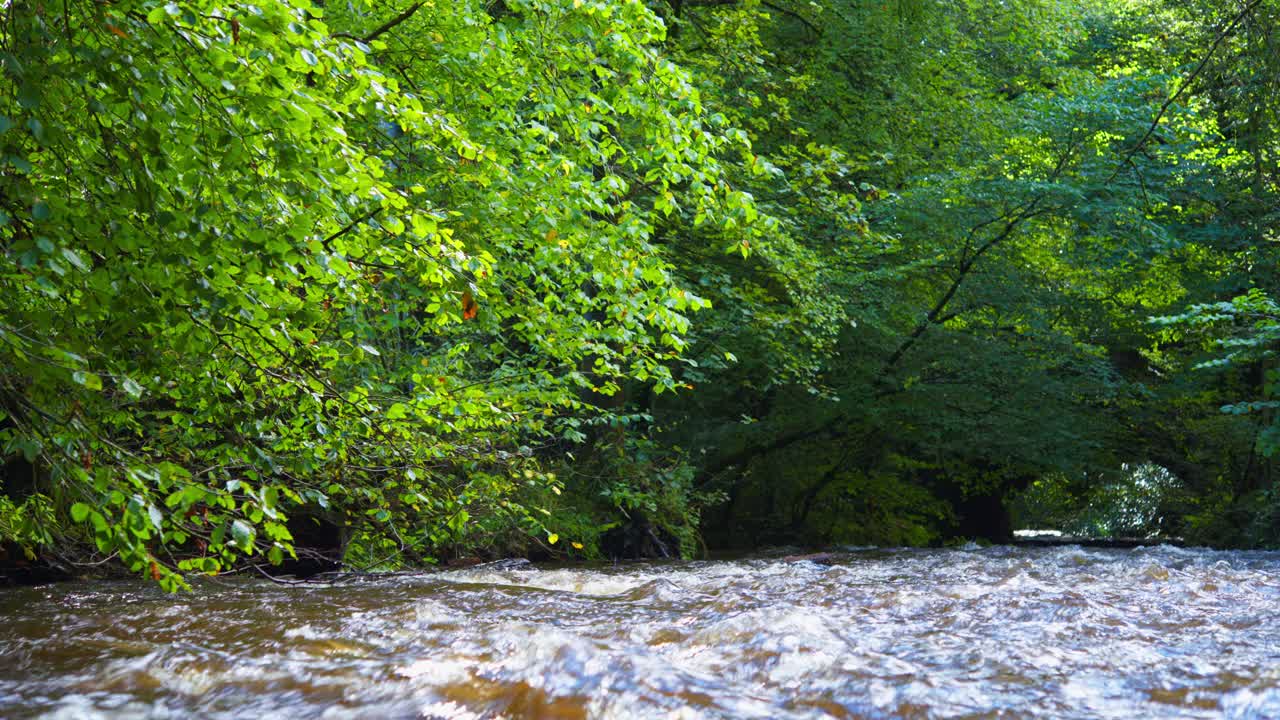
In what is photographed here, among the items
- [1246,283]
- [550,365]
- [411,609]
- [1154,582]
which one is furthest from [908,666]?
[1246,283]

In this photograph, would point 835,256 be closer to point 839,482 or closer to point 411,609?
point 839,482

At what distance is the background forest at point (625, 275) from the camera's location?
3797 mm

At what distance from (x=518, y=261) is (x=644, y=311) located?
1.51m

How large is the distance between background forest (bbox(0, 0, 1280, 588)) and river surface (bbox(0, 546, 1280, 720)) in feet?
1.53

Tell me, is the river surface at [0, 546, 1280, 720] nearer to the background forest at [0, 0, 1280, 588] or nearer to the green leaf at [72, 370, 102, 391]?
the background forest at [0, 0, 1280, 588]

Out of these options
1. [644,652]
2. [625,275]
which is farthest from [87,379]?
[625,275]

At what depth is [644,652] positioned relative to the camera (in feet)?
15.3

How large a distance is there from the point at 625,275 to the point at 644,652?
3.27 m

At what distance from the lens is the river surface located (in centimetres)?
375

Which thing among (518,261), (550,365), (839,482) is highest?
(518,261)

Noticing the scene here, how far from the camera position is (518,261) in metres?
8.64

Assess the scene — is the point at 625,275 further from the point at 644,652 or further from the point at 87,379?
the point at 87,379

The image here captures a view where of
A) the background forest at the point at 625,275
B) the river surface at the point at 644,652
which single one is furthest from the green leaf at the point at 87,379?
the river surface at the point at 644,652

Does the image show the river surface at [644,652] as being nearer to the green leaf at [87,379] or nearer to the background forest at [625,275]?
the background forest at [625,275]
